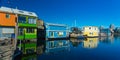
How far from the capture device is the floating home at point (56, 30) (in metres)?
60.7

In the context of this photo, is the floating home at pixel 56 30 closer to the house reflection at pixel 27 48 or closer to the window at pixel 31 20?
the window at pixel 31 20

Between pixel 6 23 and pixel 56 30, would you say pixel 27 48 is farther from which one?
pixel 56 30

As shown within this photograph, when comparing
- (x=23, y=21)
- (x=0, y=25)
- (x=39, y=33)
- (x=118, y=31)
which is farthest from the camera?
(x=118, y=31)

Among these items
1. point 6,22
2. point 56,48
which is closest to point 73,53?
point 56,48

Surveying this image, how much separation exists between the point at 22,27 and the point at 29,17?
4.14 metres

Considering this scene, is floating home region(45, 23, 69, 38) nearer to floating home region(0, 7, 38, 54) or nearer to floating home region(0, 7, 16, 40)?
floating home region(0, 7, 38, 54)

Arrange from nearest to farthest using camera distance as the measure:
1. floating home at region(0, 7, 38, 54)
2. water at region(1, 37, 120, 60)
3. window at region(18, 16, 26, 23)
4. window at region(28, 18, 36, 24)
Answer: water at region(1, 37, 120, 60), floating home at region(0, 7, 38, 54), window at region(18, 16, 26, 23), window at region(28, 18, 36, 24)

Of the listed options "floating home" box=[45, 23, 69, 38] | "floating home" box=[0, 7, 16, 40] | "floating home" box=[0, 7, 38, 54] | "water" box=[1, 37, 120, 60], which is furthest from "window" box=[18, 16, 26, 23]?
"floating home" box=[45, 23, 69, 38]

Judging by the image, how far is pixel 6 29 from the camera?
39.8 metres

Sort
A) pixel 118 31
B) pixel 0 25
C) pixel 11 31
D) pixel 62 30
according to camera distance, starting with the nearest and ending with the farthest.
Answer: pixel 0 25
pixel 11 31
pixel 62 30
pixel 118 31

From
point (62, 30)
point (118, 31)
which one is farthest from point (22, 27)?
point (118, 31)

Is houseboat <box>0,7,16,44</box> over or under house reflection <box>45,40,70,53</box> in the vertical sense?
over

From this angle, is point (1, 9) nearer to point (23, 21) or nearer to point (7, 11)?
point (7, 11)

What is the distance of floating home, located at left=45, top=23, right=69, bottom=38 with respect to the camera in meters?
60.7
